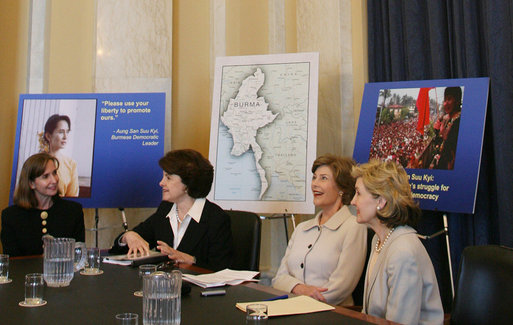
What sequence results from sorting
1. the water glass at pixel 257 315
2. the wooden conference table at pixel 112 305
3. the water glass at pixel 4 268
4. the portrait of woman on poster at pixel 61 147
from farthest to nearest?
the portrait of woman on poster at pixel 61 147 → the water glass at pixel 4 268 → the wooden conference table at pixel 112 305 → the water glass at pixel 257 315

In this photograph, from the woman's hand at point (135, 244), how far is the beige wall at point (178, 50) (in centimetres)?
190

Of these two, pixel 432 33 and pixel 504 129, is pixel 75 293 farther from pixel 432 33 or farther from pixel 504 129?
pixel 432 33

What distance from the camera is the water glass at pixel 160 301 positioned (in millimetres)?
1518

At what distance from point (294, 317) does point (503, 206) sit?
7.54 feet

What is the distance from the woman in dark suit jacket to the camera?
9.74ft

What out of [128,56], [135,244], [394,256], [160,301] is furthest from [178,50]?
[160,301]

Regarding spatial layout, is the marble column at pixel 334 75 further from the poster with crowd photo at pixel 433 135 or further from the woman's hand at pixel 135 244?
the woman's hand at pixel 135 244

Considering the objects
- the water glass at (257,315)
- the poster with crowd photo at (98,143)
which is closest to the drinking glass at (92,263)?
the water glass at (257,315)

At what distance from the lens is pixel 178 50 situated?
5160mm

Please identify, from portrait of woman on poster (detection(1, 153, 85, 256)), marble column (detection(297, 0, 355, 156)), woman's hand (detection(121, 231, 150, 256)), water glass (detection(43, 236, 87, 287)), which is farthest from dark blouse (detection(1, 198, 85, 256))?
marble column (detection(297, 0, 355, 156))

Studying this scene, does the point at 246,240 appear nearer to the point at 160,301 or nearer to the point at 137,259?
the point at 137,259

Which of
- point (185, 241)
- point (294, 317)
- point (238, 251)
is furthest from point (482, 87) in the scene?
point (294, 317)

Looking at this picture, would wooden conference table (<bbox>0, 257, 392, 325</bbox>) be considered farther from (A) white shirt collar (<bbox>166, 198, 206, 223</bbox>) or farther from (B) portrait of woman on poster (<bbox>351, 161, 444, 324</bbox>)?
(A) white shirt collar (<bbox>166, 198, 206, 223</bbox>)

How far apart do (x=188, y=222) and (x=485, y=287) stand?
1688mm
